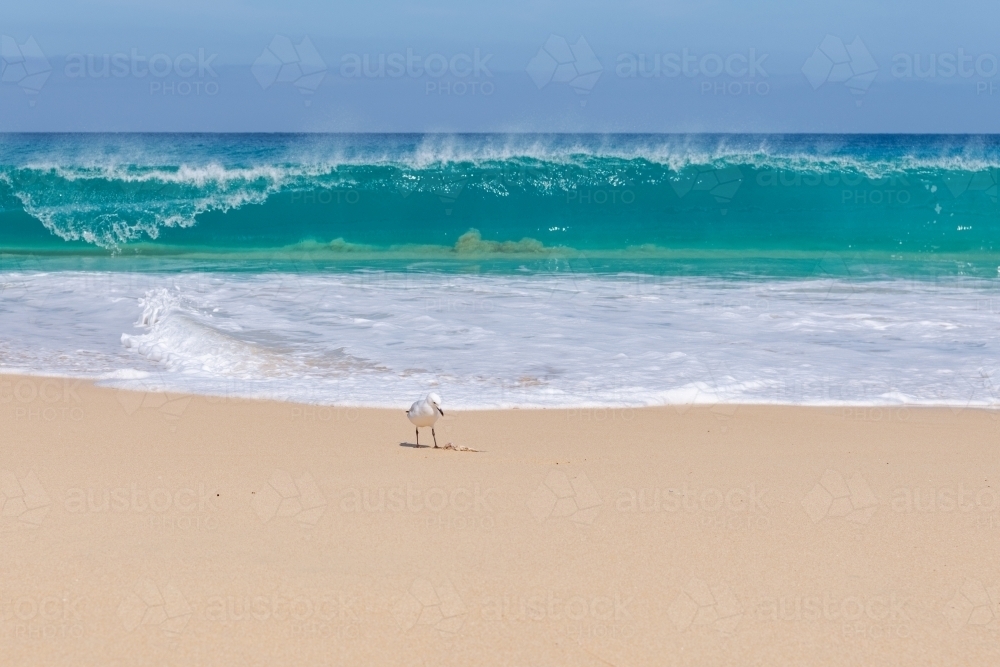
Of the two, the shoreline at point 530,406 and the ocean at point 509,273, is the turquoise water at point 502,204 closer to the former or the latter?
the ocean at point 509,273

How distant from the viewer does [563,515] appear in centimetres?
365

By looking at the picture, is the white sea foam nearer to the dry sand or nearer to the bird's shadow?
the bird's shadow

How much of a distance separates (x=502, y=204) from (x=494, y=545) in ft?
62.7

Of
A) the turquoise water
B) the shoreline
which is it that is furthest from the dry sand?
the turquoise water

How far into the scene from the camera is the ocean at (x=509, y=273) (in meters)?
6.54

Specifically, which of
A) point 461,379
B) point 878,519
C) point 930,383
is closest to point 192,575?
point 878,519

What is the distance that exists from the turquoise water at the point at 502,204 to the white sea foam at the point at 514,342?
6636 millimetres

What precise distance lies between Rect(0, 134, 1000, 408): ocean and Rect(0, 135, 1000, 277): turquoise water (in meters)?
0.07

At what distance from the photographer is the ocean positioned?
6539 mm

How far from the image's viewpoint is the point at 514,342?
7633mm

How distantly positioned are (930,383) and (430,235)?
15047 mm
